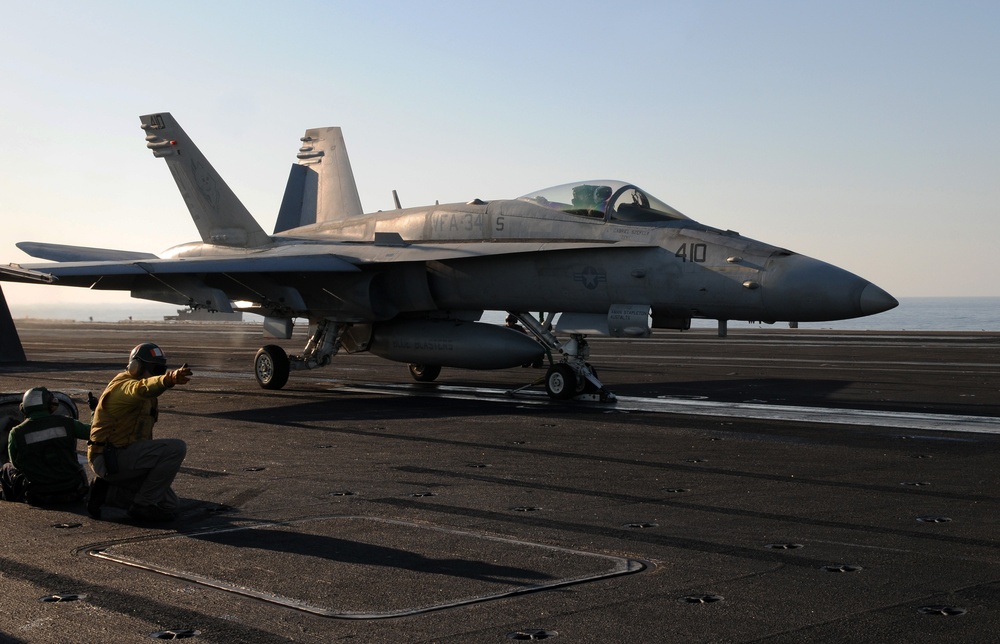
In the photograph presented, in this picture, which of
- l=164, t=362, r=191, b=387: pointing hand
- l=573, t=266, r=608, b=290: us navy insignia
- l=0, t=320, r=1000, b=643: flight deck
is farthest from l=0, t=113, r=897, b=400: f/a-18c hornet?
l=164, t=362, r=191, b=387: pointing hand

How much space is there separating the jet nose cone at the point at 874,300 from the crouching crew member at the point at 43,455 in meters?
9.94

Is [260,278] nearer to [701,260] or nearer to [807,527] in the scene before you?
[701,260]

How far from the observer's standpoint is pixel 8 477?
8641 millimetres

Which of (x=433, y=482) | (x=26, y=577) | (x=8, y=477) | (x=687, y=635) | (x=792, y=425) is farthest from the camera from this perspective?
(x=792, y=425)

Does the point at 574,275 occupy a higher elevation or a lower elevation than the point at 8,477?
higher

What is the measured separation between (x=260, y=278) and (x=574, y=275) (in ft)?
19.8

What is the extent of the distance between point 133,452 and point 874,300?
9920 mm

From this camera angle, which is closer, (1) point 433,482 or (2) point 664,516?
(2) point 664,516

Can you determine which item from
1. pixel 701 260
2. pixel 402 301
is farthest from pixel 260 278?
pixel 701 260

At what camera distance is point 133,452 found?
7.86 metres

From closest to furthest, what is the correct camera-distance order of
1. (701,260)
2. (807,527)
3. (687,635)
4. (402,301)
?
(687,635)
(807,527)
(701,260)
(402,301)

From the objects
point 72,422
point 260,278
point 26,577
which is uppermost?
point 260,278

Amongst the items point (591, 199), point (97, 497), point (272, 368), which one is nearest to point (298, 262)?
point (272, 368)

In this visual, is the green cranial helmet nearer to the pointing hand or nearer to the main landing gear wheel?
the pointing hand
